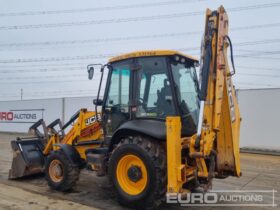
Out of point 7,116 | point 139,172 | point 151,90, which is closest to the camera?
point 139,172

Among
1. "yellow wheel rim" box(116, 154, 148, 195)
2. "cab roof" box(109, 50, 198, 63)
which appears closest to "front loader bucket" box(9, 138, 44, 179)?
"yellow wheel rim" box(116, 154, 148, 195)

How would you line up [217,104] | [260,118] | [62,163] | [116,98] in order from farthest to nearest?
1. [260,118]
2. [62,163]
3. [116,98]
4. [217,104]

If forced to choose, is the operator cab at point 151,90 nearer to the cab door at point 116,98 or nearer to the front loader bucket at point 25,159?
the cab door at point 116,98

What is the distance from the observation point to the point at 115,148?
5.64m

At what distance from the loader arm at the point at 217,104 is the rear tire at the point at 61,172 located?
2.52 metres

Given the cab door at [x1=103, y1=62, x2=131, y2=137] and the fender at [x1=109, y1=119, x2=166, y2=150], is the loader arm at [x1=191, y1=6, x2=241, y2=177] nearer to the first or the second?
the fender at [x1=109, y1=119, x2=166, y2=150]

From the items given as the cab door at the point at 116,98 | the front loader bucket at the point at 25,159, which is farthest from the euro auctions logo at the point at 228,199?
the front loader bucket at the point at 25,159

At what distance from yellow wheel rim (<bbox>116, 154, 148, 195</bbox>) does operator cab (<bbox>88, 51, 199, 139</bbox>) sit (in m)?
0.58

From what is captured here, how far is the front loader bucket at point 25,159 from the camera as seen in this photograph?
7470 millimetres

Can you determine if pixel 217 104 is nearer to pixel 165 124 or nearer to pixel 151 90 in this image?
pixel 165 124

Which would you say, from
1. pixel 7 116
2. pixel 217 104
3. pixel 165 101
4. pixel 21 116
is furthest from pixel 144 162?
pixel 7 116

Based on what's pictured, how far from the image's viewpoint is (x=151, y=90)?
5785 millimetres

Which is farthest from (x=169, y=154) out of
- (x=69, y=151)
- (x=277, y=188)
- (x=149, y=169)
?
(x=277, y=188)

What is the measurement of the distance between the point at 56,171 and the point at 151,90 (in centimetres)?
253
